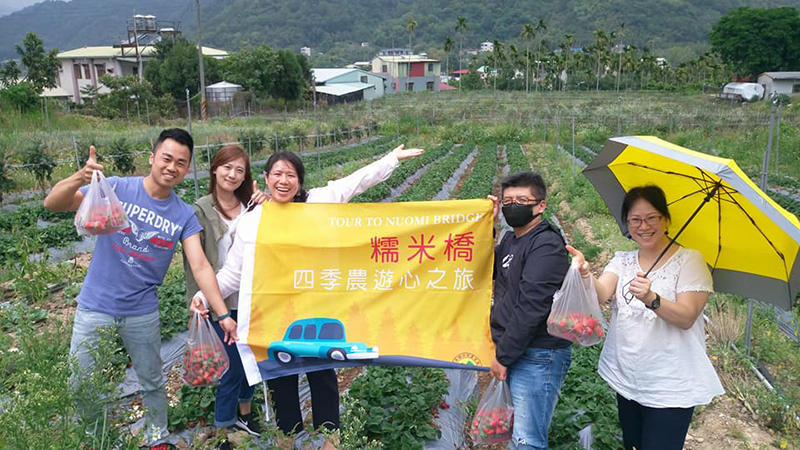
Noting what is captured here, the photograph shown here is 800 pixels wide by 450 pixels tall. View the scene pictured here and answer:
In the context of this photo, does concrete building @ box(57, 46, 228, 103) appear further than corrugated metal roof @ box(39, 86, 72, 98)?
Yes

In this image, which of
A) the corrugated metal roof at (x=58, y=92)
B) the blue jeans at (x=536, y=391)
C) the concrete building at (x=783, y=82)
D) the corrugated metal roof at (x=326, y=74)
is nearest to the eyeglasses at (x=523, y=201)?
the blue jeans at (x=536, y=391)

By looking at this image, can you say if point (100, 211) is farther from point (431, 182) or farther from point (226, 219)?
point (431, 182)

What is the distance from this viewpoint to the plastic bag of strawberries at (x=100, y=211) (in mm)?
2852

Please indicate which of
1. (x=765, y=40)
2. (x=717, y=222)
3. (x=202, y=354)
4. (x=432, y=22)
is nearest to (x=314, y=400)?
(x=202, y=354)

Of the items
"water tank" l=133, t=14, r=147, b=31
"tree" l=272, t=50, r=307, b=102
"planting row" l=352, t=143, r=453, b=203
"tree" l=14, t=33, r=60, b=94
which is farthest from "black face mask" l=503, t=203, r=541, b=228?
"water tank" l=133, t=14, r=147, b=31

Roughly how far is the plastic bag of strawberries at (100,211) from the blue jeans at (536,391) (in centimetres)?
219

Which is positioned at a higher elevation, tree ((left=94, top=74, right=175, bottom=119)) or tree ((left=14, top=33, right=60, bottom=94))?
tree ((left=14, top=33, right=60, bottom=94))

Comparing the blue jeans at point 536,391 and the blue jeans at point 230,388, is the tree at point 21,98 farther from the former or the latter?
the blue jeans at point 536,391

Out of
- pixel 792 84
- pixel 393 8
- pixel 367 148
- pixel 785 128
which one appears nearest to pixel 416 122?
pixel 367 148

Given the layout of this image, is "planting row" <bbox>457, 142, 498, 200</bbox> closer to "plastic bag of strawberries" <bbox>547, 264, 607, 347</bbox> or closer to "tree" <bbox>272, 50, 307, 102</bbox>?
"plastic bag of strawberries" <bbox>547, 264, 607, 347</bbox>

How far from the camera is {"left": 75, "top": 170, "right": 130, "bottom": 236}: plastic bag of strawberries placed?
2852 millimetres

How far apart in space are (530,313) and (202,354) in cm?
178

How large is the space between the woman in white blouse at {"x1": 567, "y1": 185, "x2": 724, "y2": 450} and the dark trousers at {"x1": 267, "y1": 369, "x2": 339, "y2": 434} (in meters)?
1.58

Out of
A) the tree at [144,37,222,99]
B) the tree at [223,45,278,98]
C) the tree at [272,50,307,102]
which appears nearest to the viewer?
the tree at [144,37,222,99]
